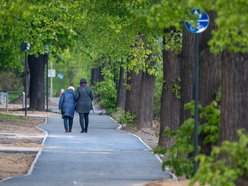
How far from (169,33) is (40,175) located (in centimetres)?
563

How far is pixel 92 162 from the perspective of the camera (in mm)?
21266

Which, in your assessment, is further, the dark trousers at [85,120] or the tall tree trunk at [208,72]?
the dark trousers at [85,120]

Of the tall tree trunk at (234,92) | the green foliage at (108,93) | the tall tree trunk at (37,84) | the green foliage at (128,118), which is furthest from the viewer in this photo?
the green foliage at (108,93)

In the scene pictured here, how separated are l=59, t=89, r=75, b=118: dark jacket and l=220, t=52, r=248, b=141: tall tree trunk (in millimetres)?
19379

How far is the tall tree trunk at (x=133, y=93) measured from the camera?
38.2m

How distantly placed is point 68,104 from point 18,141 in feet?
16.7

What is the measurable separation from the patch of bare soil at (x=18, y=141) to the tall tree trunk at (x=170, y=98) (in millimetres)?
3374

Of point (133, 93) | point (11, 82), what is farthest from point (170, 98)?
point (11, 82)

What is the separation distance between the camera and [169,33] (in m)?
22.3

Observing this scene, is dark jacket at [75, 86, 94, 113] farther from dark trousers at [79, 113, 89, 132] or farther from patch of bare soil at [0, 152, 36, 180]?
patch of bare soil at [0, 152, 36, 180]

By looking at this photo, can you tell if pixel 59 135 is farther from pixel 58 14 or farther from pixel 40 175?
pixel 40 175

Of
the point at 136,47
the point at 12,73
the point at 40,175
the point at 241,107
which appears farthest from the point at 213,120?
the point at 12,73

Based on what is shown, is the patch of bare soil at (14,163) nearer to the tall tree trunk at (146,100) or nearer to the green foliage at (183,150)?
the green foliage at (183,150)

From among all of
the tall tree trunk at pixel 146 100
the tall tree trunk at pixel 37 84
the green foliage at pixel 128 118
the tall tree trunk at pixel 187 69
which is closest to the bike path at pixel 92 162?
the tall tree trunk at pixel 187 69
